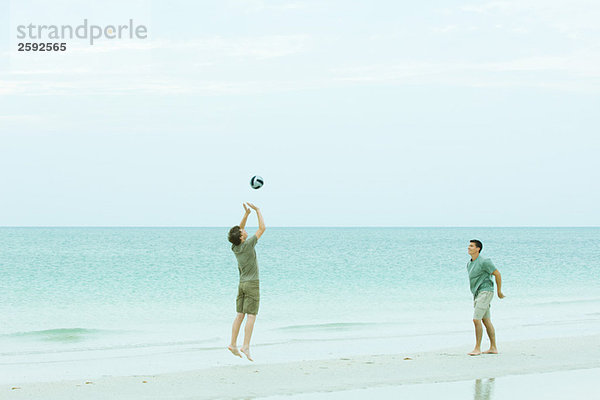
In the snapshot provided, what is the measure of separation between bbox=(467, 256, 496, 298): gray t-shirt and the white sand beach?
90 centimetres

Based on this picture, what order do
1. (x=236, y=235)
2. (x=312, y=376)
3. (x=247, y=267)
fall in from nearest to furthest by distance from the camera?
(x=312, y=376) < (x=236, y=235) < (x=247, y=267)

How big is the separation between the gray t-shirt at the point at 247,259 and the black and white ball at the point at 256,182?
0.70 meters

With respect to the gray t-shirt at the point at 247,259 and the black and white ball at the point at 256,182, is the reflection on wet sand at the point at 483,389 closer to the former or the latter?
the gray t-shirt at the point at 247,259

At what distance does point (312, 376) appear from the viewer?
8492 mm

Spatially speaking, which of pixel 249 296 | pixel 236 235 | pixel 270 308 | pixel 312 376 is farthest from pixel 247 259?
pixel 270 308

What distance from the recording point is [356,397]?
722cm

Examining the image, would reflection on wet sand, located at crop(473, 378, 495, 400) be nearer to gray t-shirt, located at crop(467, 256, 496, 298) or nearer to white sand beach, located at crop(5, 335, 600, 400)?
white sand beach, located at crop(5, 335, 600, 400)

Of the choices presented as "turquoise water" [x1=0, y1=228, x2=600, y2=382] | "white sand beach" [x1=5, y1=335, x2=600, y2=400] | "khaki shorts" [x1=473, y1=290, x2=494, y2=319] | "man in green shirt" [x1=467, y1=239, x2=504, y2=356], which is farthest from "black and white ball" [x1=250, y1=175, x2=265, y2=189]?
"turquoise water" [x1=0, y1=228, x2=600, y2=382]

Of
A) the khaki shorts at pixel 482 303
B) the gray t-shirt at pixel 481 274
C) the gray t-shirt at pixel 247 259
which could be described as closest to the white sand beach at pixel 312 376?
the khaki shorts at pixel 482 303

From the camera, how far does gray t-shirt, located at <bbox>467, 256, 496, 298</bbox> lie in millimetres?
9516

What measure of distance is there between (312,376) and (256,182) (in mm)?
2456

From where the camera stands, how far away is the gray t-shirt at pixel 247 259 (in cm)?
889

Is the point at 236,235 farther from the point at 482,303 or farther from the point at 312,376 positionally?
the point at 482,303

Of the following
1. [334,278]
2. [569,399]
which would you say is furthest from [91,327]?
[334,278]
